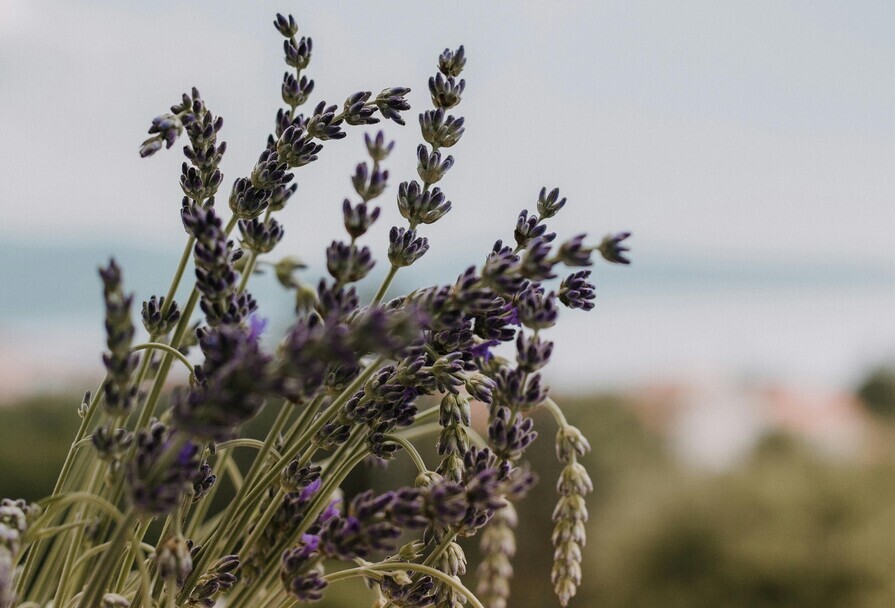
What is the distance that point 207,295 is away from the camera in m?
0.33

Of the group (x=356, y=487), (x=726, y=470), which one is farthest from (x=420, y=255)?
(x=726, y=470)

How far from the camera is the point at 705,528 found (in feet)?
8.75

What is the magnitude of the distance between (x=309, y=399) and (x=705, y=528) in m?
2.56

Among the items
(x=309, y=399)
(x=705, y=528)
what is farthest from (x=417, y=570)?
(x=705, y=528)

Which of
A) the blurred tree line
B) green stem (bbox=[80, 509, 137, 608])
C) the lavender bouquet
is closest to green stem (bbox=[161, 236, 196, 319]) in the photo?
the lavender bouquet

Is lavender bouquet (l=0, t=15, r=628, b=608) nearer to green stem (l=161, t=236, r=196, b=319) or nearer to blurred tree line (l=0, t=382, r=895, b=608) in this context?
green stem (l=161, t=236, r=196, b=319)

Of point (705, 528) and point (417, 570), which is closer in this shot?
point (417, 570)

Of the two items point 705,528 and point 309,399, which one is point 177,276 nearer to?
point 309,399

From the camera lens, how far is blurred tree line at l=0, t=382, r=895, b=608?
97.0 inches

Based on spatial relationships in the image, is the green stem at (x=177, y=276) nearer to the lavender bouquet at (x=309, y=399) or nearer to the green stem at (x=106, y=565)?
the lavender bouquet at (x=309, y=399)

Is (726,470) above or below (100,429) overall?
below

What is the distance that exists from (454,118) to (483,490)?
0.20 m

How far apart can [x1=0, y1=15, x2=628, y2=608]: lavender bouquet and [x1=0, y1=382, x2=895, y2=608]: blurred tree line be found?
197 centimetres

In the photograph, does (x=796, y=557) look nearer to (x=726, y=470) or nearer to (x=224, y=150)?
(x=726, y=470)
